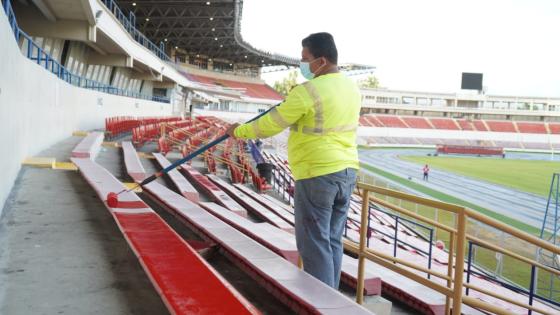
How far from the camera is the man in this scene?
10.6 feet

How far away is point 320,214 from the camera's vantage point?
3.26 m

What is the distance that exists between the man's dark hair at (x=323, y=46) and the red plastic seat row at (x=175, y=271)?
1578 millimetres

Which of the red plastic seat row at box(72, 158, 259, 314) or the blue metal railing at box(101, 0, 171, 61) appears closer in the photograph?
the red plastic seat row at box(72, 158, 259, 314)

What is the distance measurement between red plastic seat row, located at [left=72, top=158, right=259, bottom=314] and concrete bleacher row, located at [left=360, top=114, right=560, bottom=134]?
81.1 meters

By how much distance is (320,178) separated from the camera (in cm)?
323

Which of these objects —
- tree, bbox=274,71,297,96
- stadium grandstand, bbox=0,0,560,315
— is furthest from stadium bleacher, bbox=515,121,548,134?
stadium grandstand, bbox=0,0,560,315

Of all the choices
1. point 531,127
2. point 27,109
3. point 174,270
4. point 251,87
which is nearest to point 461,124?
point 531,127

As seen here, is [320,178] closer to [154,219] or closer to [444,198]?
[154,219]

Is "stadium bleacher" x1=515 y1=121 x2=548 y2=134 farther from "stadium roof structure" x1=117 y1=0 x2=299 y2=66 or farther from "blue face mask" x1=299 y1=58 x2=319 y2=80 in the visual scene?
"blue face mask" x1=299 y1=58 x2=319 y2=80

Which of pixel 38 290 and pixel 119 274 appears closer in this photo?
pixel 38 290

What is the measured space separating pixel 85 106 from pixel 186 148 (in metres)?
6.58

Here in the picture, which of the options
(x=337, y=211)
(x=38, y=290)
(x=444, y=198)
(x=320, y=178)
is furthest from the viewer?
(x=444, y=198)

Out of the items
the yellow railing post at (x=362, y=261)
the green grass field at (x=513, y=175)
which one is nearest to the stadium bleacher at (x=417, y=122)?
the green grass field at (x=513, y=175)

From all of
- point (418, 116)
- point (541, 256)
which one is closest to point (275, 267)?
point (541, 256)
